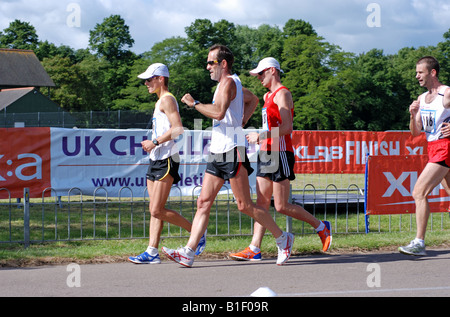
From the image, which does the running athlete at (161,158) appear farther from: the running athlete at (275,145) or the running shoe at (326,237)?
the running shoe at (326,237)

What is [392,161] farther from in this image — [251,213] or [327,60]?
[327,60]

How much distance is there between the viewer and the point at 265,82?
7102 mm

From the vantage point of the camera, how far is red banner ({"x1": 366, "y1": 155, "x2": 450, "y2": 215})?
9453 millimetres

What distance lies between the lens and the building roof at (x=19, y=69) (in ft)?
269

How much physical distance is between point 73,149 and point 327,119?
5810 cm

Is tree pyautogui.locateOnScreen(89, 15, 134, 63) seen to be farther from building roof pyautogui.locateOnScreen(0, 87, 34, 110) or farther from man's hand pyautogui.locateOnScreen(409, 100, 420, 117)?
man's hand pyautogui.locateOnScreen(409, 100, 420, 117)

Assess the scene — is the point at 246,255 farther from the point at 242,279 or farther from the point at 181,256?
the point at 242,279

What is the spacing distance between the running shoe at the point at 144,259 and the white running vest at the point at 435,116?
3480mm

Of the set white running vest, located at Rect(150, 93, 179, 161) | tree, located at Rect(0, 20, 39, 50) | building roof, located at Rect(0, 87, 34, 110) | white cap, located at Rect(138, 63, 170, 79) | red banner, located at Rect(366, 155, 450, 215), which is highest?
tree, located at Rect(0, 20, 39, 50)

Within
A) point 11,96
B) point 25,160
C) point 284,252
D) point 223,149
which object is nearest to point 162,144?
point 223,149

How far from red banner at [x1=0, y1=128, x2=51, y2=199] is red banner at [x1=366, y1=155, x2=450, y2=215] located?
222 inches

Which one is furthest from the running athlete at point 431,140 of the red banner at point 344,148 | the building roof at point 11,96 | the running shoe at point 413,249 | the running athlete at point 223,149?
the building roof at point 11,96

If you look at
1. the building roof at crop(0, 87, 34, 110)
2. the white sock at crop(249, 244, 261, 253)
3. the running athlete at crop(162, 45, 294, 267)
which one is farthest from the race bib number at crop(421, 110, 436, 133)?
the building roof at crop(0, 87, 34, 110)

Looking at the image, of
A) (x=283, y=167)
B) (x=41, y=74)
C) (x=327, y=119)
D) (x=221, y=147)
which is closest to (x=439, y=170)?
(x=283, y=167)
